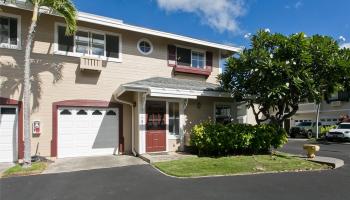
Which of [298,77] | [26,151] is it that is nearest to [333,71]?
[298,77]

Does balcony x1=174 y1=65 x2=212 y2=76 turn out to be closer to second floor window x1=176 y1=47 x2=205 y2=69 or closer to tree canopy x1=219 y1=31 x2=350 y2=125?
second floor window x1=176 y1=47 x2=205 y2=69

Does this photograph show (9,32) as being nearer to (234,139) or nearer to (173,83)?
(173,83)

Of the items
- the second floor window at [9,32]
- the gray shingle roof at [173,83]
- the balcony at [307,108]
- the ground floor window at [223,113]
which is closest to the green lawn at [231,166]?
the gray shingle roof at [173,83]

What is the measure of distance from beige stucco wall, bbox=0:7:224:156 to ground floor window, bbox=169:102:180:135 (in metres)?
1.79

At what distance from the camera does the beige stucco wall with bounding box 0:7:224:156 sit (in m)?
12.5

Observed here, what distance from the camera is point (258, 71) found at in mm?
13469

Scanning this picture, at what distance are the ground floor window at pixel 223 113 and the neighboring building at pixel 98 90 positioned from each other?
85 millimetres

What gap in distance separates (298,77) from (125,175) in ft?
25.8

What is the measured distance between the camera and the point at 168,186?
330 inches

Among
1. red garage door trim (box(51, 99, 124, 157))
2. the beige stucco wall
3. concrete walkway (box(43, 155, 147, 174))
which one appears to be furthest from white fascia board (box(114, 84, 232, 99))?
concrete walkway (box(43, 155, 147, 174))

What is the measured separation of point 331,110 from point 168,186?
3171cm

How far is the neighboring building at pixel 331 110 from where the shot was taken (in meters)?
33.3

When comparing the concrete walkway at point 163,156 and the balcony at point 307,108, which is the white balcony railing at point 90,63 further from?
the balcony at point 307,108

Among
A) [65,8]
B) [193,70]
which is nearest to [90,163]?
[65,8]
